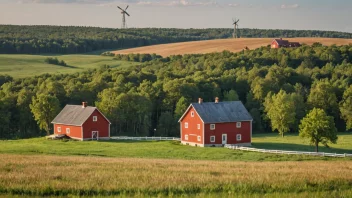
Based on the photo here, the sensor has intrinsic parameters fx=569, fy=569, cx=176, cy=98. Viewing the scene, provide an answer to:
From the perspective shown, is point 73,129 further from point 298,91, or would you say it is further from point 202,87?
point 298,91

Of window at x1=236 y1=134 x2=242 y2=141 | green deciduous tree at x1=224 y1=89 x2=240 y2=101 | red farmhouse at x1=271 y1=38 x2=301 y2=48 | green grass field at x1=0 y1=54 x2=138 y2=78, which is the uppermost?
red farmhouse at x1=271 y1=38 x2=301 y2=48

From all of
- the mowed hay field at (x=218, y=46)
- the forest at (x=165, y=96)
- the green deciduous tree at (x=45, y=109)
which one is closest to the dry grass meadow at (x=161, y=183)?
the green deciduous tree at (x=45, y=109)

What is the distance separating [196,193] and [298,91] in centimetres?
8328

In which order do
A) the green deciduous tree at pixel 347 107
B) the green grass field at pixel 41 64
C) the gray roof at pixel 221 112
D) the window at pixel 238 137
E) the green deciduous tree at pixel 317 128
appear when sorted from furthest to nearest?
the green grass field at pixel 41 64 < the green deciduous tree at pixel 347 107 < the window at pixel 238 137 < the gray roof at pixel 221 112 < the green deciduous tree at pixel 317 128

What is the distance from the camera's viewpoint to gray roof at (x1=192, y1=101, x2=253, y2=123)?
66250mm

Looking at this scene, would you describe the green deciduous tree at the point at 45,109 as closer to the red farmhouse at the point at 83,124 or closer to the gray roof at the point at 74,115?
the gray roof at the point at 74,115

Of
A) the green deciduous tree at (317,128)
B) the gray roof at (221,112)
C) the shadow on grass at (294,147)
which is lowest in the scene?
the shadow on grass at (294,147)

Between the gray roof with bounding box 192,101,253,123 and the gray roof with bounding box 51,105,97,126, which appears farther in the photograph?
the gray roof with bounding box 51,105,97,126

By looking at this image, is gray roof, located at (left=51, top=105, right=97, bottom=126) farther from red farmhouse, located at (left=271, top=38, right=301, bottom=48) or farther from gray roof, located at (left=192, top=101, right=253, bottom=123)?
red farmhouse, located at (left=271, top=38, right=301, bottom=48)

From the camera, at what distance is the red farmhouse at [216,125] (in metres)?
65.7

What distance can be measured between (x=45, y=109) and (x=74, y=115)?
7.51m

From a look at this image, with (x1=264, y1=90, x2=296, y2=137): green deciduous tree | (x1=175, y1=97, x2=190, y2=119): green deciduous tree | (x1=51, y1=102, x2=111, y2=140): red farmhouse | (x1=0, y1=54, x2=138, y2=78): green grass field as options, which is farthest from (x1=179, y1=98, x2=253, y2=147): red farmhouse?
(x1=0, y1=54, x2=138, y2=78): green grass field

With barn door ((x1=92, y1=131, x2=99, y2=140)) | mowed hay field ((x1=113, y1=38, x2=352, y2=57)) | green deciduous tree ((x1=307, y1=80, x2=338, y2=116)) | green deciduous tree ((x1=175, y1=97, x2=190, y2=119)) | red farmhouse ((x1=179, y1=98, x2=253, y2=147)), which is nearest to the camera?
red farmhouse ((x1=179, y1=98, x2=253, y2=147))

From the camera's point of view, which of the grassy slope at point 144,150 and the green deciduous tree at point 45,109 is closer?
the grassy slope at point 144,150
